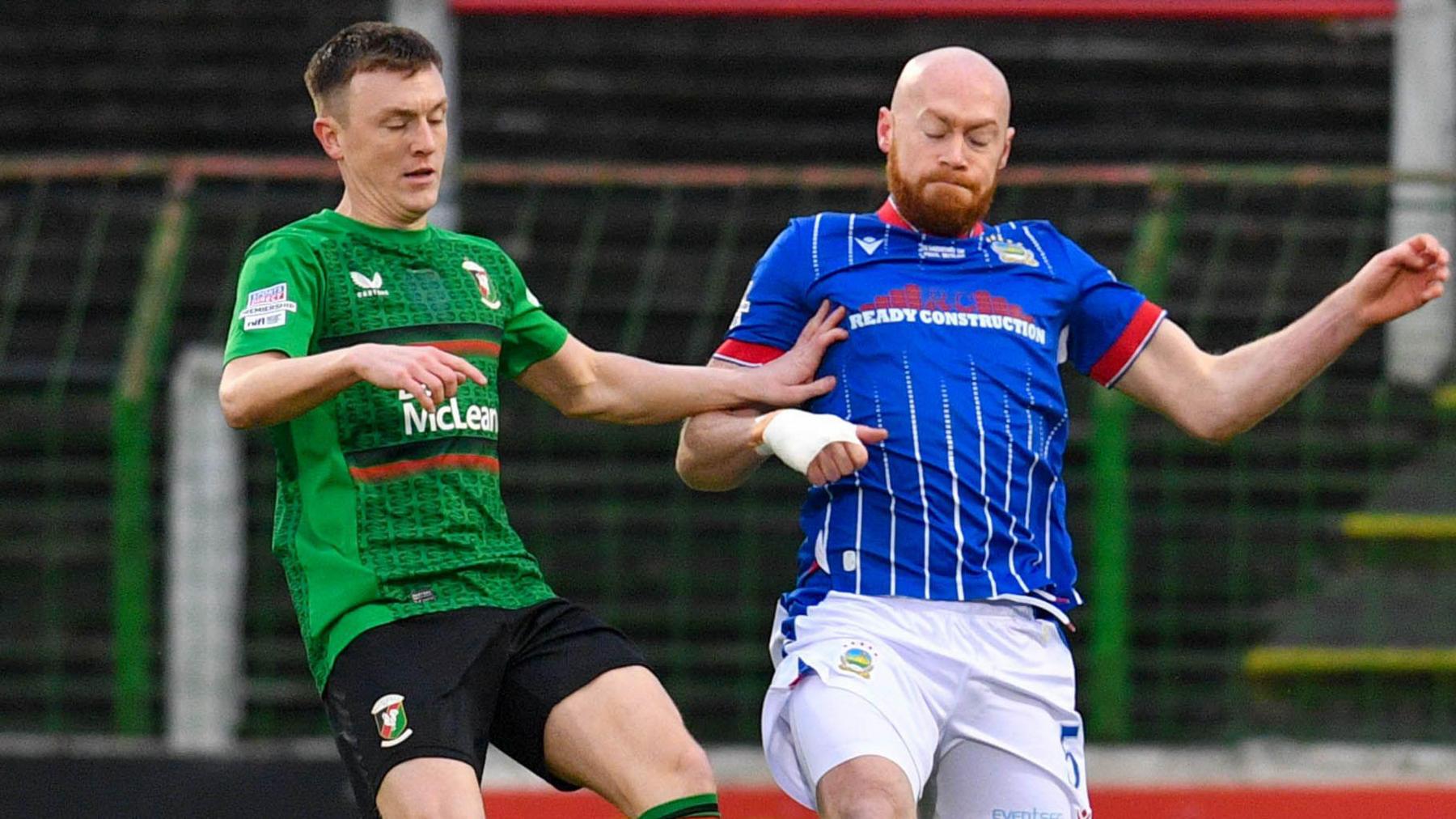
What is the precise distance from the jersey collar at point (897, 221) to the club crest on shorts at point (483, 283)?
809mm

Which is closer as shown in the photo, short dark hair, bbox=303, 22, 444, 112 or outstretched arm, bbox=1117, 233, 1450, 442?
short dark hair, bbox=303, 22, 444, 112

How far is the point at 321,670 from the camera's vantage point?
3.94m

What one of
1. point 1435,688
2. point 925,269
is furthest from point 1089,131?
point 925,269

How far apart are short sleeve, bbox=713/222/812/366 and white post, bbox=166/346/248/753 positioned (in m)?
2.71

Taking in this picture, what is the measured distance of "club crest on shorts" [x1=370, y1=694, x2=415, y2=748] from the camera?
12.4 ft

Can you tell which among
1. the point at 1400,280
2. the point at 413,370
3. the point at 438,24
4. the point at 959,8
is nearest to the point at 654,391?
the point at 413,370

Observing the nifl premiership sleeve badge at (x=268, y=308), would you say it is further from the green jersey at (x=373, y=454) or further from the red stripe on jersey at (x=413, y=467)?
the red stripe on jersey at (x=413, y=467)

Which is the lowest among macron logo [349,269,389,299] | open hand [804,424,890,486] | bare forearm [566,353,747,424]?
open hand [804,424,890,486]

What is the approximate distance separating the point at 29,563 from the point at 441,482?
13.9 ft

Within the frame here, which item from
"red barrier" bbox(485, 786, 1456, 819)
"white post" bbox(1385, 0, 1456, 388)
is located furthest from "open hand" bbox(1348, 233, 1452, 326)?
"white post" bbox(1385, 0, 1456, 388)

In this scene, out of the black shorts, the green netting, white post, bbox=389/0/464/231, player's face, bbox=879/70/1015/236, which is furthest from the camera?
white post, bbox=389/0/464/231

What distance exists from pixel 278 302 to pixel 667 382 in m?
0.83

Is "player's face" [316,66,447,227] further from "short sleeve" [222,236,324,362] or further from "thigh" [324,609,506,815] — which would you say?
"thigh" [324,609,506,815]

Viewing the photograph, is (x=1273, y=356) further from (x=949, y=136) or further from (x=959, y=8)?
(x=959, y=8)
